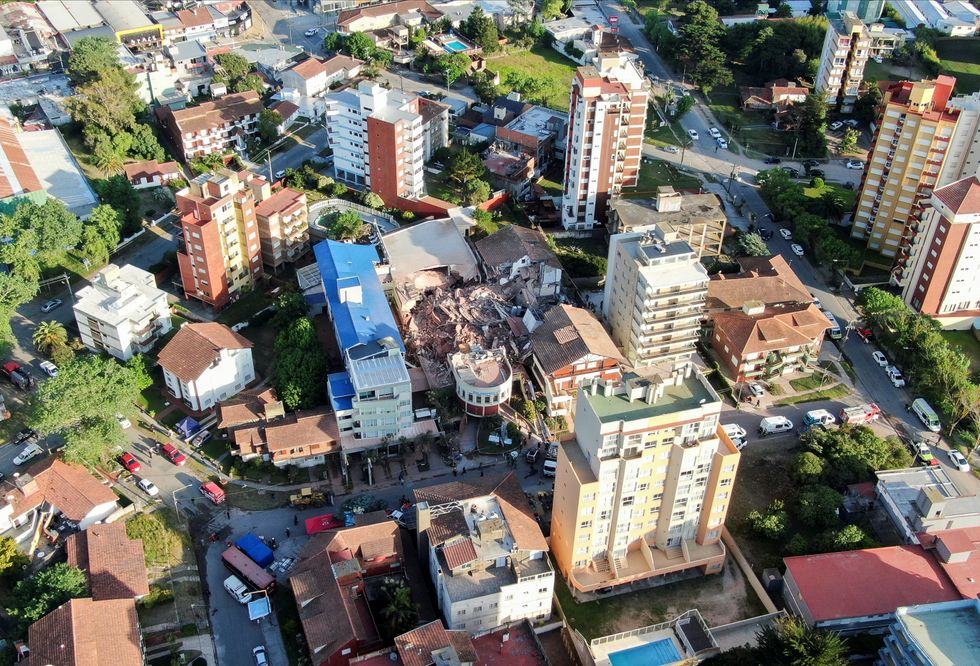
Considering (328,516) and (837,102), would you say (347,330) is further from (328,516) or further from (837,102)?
(837,102)

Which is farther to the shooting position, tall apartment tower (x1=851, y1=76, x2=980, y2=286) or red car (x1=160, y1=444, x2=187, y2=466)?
tall apartment tower (x1=851, y1=76, x2=980, y2=286)

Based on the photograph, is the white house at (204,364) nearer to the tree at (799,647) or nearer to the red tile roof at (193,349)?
the red tile roof at (193,349)

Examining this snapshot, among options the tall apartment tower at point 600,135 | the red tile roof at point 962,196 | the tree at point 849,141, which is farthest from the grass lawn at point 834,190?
the red tile roof at point 962,196

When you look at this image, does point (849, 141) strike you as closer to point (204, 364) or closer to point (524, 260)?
point (524, 260)

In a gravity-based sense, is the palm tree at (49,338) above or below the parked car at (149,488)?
above

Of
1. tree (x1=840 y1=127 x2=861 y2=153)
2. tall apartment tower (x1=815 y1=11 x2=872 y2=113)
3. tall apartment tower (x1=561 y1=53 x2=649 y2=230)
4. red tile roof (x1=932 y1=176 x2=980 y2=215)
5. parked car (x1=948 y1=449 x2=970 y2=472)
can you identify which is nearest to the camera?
parked car (x1=948 y1=449 x2=970 y2=472)

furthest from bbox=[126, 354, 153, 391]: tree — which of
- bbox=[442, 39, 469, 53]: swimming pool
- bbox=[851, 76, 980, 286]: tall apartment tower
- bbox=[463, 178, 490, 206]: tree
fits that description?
bbox=[442, 39, 469, 53]: swimming pool

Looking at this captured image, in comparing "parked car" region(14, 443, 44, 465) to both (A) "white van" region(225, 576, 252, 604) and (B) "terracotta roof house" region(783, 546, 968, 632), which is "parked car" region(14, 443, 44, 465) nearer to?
(A) "white van" region(225, 576, 252, 604)

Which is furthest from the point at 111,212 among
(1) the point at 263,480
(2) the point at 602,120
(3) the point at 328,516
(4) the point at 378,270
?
(2) the point at 602,120
